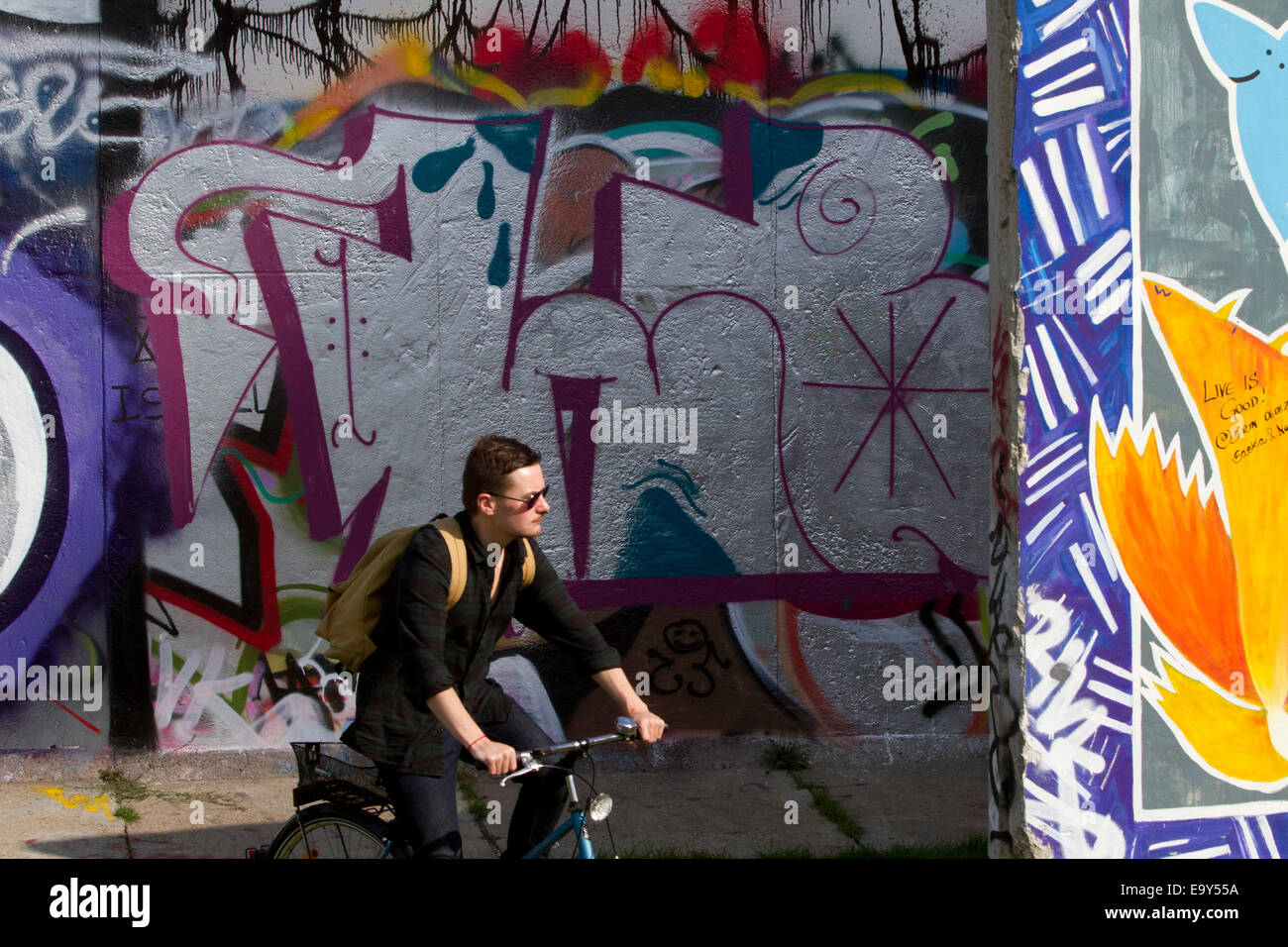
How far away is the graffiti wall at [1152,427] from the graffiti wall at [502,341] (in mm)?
2409

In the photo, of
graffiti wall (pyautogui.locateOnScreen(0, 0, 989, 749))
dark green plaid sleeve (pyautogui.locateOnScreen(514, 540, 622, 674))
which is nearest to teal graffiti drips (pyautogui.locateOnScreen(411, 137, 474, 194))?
graffiti wall (pyautogui.locateOnScreen(0, 0, 989, 749))

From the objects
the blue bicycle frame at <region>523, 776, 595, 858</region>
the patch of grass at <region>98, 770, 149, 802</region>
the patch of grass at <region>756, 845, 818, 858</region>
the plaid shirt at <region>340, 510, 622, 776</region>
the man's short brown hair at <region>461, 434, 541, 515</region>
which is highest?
the man's short brown hair at <region>461, 434, 541, 515</region>

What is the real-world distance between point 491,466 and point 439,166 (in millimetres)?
3138

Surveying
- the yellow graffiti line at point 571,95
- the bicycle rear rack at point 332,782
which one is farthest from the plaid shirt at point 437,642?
the yellow graffiti line at point 571,95

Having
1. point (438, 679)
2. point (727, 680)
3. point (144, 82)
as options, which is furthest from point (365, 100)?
point (438, 679)

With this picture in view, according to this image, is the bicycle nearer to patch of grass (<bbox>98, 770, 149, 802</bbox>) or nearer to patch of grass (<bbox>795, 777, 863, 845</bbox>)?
patch of grass (<bbox>795, 777, 863, 845</bbox>)

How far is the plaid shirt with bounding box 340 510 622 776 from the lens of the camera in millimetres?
3244

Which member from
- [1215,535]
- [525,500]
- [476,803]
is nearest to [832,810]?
[476,803]

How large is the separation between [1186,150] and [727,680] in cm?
340

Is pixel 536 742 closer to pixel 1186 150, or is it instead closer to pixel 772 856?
pixel 772 856

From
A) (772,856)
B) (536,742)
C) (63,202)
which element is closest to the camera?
(536,742)

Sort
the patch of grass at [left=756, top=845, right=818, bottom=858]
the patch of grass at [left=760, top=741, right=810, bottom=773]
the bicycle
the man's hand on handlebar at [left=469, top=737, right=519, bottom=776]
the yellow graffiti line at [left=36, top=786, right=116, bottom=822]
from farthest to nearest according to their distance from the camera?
the patch of grass at [left=760, top=741, right=810, bottom=773] < the yellow graffiti line at [left=36, top=786, right=116, bottom=822] < the patch of grass at [left=756, top=845, right=818, bottom=858] < the bicycle < the man's hand on handlebar at [left=469, top=737, right=519, bottom=776]

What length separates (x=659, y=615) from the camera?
19.9ft

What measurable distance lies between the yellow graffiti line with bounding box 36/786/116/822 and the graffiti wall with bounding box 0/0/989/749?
0.38 m
